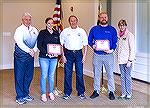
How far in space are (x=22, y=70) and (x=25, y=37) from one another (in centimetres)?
54

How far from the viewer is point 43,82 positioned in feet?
14.4

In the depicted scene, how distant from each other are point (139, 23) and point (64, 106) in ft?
9.23

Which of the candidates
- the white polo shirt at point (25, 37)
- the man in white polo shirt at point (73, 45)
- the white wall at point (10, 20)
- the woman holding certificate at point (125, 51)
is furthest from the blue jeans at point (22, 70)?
the white wall at point (10, 20)

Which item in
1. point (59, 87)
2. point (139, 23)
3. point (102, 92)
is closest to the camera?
point (102, 92)

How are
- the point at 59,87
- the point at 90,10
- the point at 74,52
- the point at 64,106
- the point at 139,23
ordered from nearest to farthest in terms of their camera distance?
the point at 64,106, the point at 74,52, the point at 59,87, the point at 139,23, the point at 90,10

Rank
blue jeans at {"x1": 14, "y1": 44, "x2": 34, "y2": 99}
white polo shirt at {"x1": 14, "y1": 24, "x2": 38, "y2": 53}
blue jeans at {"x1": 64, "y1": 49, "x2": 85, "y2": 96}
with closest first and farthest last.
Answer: white polo shirt at {"x1": 14, "y1": 24, "x2": 38, "y2": 53} < blue jeans at {"x1": 14, "y1": 44, "x2": 34, "y2": 99} < blue jeans at {"x1": 64, "y1": 49, "x2": 85, "y2": 96}

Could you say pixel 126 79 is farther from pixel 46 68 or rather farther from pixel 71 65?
pixel 46 68

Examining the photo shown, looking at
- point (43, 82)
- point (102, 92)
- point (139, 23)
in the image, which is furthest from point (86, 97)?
point (139, 23)

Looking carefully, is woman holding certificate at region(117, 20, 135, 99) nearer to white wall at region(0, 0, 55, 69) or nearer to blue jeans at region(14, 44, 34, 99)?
blue jeans at region(14, 44, 34, 99)

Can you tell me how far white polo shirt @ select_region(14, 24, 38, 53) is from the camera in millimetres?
4035

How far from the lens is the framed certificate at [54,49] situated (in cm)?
425

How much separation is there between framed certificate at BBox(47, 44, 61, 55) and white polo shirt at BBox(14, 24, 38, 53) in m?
0.24

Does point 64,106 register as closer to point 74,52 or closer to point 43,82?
point 43,82

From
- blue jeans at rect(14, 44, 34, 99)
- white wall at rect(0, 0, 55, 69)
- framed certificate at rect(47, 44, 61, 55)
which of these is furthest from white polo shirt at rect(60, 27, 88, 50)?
white wall at rect(0, 0, 55, 69)
